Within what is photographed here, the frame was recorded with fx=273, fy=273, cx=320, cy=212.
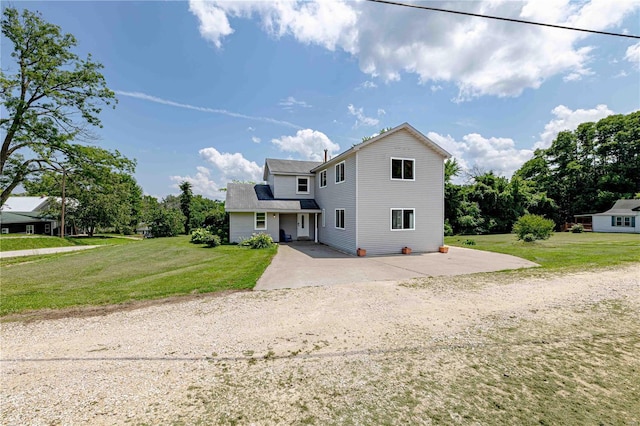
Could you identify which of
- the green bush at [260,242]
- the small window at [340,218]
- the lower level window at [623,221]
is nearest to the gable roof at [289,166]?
the green bush at [260,242]

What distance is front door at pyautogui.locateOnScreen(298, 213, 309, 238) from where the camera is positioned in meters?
21.4

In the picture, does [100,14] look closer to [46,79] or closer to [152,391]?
[46,79]

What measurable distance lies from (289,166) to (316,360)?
19.1 metres

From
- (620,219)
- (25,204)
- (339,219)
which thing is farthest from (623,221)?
(25,204)

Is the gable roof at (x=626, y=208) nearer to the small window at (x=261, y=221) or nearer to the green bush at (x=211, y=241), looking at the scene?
the small window at (x=261, y=221)

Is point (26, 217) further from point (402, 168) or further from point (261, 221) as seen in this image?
point (402, 168)

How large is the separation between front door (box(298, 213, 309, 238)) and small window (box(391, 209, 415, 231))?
26.5 ft

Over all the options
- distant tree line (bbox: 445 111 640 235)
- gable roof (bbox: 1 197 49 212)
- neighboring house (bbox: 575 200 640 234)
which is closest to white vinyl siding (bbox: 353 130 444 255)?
distant tree line (bbox: 445 111 640 235)

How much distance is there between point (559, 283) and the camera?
27.8ft

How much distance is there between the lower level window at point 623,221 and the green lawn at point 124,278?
40.6 metres

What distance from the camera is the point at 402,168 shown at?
50.6 feet

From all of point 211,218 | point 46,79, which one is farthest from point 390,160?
point 46,79

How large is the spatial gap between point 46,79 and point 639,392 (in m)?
28.3

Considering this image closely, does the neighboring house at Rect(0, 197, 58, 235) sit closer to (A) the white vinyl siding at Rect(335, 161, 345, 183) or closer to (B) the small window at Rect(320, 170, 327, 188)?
(B) the small window at Rect(320, 170, 327, 188)
